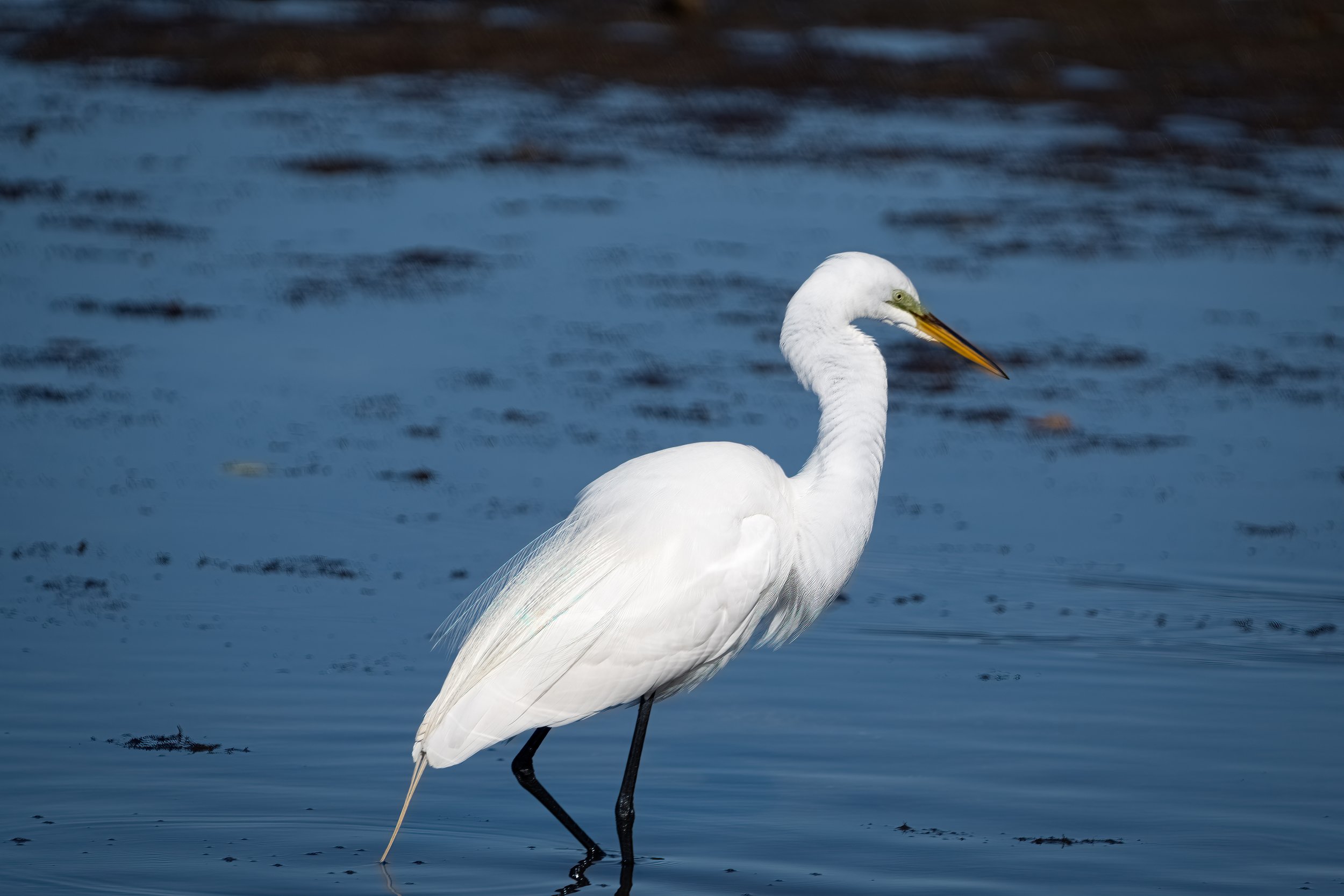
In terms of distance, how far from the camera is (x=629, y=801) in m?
4.47

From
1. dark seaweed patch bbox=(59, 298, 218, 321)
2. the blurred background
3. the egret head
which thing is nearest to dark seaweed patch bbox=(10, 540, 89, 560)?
the blurred background

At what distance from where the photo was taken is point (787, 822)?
15.8ft

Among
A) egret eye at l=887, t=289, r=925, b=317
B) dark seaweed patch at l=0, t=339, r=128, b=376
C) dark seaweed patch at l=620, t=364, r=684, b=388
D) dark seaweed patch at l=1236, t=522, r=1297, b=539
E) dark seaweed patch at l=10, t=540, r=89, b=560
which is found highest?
egret eye at l=887, t=289, r=925, b=317

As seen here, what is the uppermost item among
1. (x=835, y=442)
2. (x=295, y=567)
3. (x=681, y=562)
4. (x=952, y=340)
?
(x=952, y=340)

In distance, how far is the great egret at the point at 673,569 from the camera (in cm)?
436

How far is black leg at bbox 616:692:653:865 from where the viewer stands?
176 inches

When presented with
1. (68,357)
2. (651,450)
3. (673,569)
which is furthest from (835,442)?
(68,357)

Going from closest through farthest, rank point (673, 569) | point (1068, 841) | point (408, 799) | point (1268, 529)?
point (408, 799)
point (673, 569)
point (1068, 841)
point (1268, 529)

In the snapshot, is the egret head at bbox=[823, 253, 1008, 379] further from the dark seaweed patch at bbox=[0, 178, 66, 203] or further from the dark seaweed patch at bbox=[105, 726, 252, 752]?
the dark seaweed patch at bbox=[0, 178, 66, 203]

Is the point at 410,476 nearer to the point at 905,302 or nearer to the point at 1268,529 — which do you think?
the point at 905,302

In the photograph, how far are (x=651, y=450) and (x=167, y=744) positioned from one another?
3.30 meters

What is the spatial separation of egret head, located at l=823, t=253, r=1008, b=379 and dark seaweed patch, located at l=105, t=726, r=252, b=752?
217 cm

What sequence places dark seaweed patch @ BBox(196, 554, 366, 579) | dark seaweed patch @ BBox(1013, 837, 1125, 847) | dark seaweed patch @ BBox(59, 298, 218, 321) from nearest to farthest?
1. dark seaweed patch @ BBox(1013, 837, 1125, 847)
2. dark seaweed patch @ BBox(196, 554, 366, 579)
3. dark seaweed patch @ BBox(59, 298, 218, 321)

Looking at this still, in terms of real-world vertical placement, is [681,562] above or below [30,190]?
above
